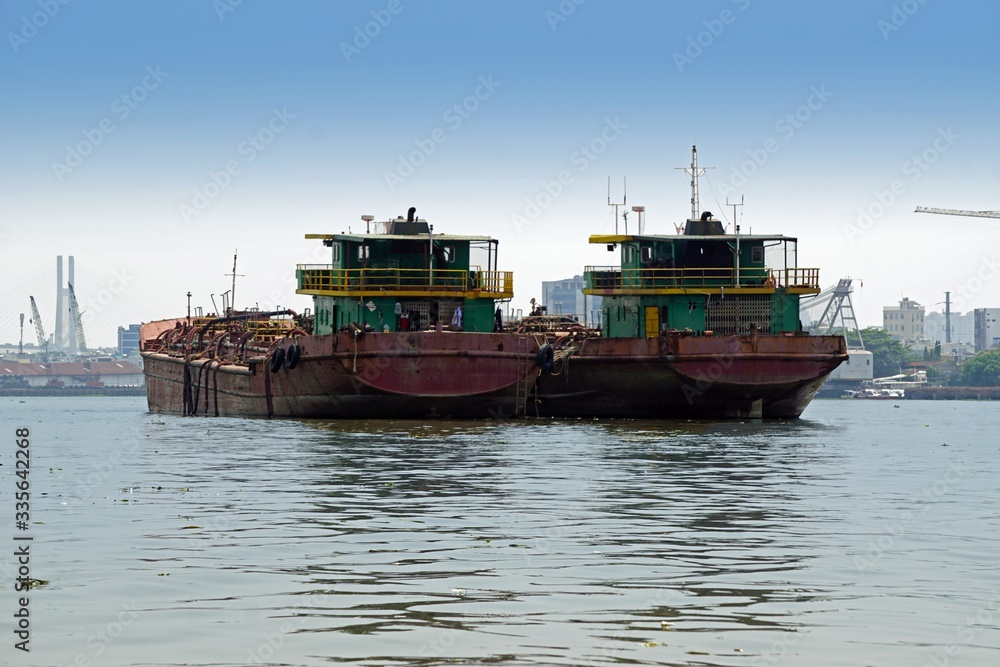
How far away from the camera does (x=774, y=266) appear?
5291 cm

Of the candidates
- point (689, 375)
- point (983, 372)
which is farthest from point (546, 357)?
point (983, 372)

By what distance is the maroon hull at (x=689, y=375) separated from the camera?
47.5 m

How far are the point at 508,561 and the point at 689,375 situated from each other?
29840 mm

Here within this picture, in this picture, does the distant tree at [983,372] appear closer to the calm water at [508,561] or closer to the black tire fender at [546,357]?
the black tire fender at [546,357]

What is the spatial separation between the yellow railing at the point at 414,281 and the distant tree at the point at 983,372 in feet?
502

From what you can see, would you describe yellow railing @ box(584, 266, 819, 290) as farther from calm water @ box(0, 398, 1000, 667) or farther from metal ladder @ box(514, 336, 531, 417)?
calm water @ box(0, 398, 1000, 667)

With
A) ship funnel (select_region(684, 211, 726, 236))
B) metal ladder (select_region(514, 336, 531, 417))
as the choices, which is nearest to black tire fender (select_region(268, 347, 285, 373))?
metal ladder (select_region(514, 336, 531, 417))

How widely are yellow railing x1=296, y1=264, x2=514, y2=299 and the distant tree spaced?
153m

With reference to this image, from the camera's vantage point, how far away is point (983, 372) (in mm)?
193625

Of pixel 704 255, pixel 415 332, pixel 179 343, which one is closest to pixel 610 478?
pixel 415 332

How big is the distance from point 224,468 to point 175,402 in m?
38.4

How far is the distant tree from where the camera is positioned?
7569 inches

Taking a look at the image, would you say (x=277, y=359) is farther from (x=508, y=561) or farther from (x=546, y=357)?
(x=508, y=561)

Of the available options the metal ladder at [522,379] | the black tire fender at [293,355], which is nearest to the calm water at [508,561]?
the metal ladder at [522,379]
